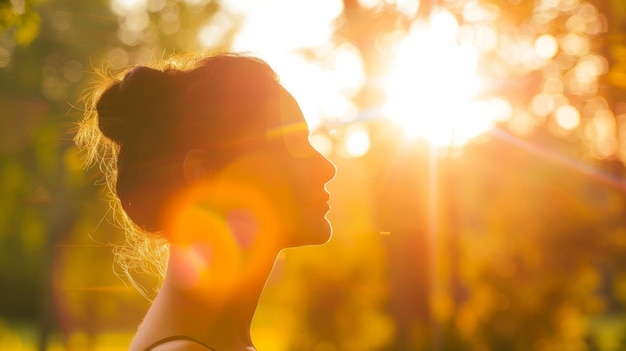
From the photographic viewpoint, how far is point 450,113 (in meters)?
11.2

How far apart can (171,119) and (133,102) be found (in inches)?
6.9

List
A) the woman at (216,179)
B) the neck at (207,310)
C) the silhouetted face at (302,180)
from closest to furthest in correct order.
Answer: the neck at (207,310), the woman at (216,179), the silhouetted face at (302,180)

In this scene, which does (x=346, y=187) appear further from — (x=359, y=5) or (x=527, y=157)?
(x=527, y=157)

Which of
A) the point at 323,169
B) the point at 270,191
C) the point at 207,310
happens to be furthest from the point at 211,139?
the point at 207,310

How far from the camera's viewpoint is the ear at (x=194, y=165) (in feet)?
6.41

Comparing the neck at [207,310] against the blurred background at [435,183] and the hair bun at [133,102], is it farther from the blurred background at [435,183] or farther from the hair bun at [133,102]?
the blurred background at [435,183]

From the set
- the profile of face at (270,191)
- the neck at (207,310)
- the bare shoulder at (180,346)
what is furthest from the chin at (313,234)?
the bare shoulder at (180,346)

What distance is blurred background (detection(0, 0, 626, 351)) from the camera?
11586mm

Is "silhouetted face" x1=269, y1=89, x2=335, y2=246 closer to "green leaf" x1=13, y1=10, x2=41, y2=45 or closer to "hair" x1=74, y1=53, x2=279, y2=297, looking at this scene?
"hair" x1=74, y1=53, x2=279, y2=297

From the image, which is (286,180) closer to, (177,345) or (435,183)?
(177,345)

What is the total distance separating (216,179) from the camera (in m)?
2.00

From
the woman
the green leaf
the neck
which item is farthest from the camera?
the green leaf

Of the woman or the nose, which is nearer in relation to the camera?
the woman

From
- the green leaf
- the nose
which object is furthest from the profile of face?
the green leaf
